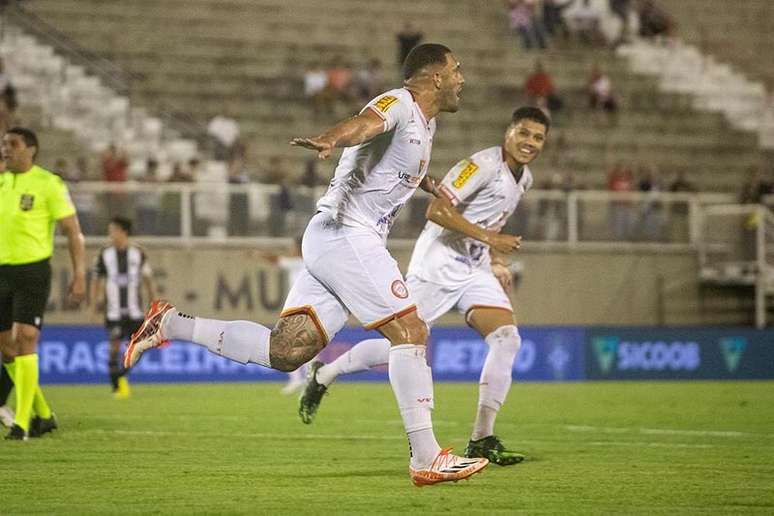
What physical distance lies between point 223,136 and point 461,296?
63.7 feet

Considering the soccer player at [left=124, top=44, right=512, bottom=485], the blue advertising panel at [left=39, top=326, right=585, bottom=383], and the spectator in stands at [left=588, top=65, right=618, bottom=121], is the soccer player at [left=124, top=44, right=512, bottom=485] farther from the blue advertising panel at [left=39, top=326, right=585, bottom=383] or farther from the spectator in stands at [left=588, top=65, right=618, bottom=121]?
the spectator in stands at [left=588, top=65, right=618, bottom=121]

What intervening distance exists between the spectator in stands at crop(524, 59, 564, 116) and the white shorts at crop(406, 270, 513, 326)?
21.6m

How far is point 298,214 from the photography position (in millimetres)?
26453

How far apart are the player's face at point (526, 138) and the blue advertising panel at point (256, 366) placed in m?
11.3

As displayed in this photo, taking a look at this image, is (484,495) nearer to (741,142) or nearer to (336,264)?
(336,264)

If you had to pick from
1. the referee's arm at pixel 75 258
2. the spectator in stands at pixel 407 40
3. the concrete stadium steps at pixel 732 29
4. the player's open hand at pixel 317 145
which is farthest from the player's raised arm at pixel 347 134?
the concrete stadium steps at pixel 732 29

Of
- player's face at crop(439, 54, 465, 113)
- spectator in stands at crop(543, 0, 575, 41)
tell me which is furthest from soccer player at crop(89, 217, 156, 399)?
spectator in stands at crop(543, 0, 575, 41)

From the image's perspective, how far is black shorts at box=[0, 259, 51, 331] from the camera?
1255 centimetres

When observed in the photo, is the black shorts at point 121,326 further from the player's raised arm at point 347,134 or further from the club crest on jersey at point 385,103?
the player's raised arm at point 347,134

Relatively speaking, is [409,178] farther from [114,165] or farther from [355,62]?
[355,62]

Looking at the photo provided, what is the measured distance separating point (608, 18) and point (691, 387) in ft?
53.2

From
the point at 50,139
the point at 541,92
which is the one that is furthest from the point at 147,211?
the point at 541,92

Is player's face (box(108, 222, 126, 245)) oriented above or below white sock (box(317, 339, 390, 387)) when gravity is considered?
above

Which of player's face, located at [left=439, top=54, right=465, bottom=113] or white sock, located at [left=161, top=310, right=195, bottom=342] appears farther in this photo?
white sock, located at [left=161, top=310, right=195, bottom=342]
